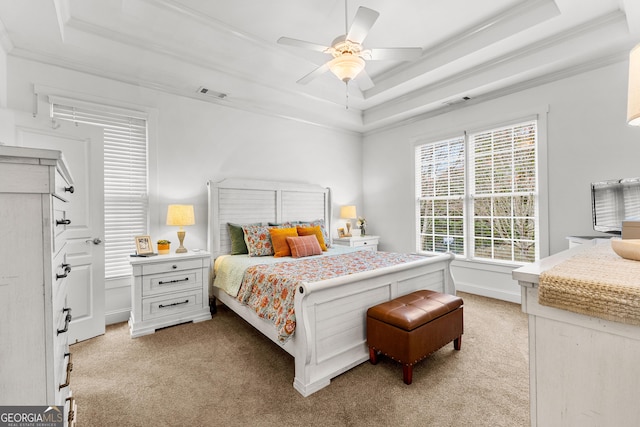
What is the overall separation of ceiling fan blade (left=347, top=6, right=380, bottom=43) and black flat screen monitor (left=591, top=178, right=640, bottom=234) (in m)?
2.80

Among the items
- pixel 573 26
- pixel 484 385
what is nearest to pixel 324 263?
pixel 484 385

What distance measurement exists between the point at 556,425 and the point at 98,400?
2427 mm

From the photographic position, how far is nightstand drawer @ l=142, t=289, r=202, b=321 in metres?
2.90

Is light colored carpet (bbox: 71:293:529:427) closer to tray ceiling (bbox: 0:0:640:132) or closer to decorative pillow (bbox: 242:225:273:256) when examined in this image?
decorative pillow (bbox: 242:225:273:256)

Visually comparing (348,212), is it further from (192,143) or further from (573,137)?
(573,137)

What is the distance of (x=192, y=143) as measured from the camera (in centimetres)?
369

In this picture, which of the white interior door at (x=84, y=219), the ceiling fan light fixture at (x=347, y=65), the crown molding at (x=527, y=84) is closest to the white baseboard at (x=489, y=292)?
the crown molding at (x=527, y=84)

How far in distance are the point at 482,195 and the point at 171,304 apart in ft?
13.5

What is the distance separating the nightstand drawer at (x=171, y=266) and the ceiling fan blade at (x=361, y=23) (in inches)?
105

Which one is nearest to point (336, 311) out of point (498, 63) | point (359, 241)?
point (359, 241)

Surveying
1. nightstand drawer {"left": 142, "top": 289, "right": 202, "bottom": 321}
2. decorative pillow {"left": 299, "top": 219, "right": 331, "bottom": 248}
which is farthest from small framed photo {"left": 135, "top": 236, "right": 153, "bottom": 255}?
decorative pillow {"left": 299, "top": 219, "right": 331, "bottom": 248}

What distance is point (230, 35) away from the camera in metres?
3.23

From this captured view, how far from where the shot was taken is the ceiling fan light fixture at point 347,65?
233 centimetres

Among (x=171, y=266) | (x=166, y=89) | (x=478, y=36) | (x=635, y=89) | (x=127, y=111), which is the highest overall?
(x=478, y=36)
